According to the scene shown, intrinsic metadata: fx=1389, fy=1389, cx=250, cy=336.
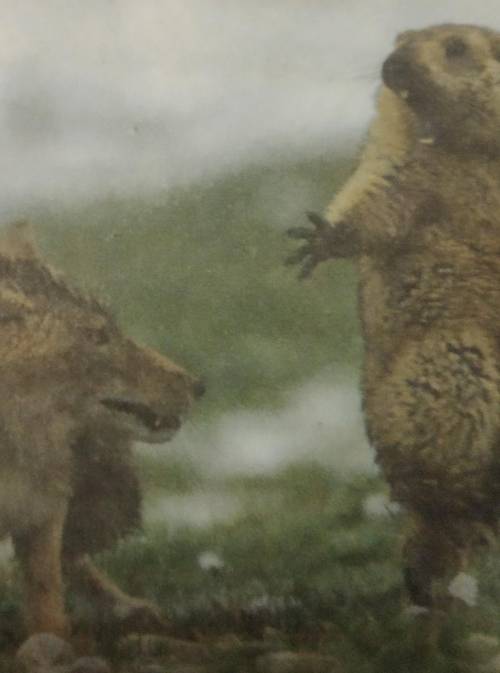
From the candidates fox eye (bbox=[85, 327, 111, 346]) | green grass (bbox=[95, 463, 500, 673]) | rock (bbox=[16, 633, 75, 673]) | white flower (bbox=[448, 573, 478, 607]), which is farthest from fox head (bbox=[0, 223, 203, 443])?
white flower (bbox=[448, 573, 478, 607])

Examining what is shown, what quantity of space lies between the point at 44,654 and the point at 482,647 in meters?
0.81

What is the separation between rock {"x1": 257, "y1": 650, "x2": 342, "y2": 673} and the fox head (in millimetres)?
464

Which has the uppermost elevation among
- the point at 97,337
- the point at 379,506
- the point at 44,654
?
the point at 97,337

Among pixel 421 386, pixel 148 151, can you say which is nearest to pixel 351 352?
pixel 421 386

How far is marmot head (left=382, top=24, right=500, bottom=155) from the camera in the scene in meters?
2.66

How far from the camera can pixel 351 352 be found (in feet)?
8.73

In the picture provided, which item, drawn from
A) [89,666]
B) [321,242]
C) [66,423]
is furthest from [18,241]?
[89,666]

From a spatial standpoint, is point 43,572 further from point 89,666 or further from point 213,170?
point 213,170

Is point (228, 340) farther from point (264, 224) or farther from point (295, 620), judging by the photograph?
point (295, 620)

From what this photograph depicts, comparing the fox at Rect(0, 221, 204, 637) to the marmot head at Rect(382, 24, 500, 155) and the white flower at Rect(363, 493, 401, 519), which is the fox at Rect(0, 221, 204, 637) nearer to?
the white flower at Rect(363, 493, 401, 519)

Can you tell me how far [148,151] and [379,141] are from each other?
17.7 inches

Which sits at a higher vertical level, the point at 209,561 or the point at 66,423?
the point at 66,423

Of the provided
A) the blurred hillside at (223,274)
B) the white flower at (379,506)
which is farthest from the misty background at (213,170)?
the white flower at (379,506)

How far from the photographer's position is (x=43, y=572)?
266cm
